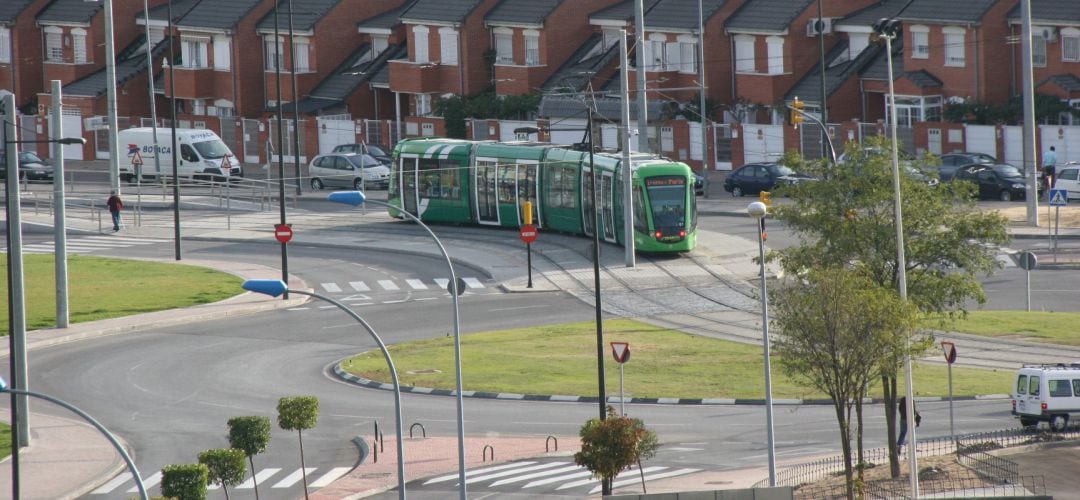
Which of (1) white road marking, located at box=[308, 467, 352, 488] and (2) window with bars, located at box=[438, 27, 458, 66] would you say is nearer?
(1) white road marking, located at box=[308, 467, 352, 488]

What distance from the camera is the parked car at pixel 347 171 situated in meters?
72.4

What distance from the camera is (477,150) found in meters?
60.0

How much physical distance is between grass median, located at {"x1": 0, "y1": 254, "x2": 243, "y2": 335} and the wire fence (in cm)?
2531

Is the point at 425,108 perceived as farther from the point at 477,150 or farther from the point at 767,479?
the point at 767,479

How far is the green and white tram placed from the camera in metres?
52.2

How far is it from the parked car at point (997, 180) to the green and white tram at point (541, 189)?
1409cm

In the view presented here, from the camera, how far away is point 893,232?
29.9 meters

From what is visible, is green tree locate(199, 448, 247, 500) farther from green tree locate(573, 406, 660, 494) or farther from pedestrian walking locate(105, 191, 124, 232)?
pedestrian walking locate(105, 191, 124, 232)

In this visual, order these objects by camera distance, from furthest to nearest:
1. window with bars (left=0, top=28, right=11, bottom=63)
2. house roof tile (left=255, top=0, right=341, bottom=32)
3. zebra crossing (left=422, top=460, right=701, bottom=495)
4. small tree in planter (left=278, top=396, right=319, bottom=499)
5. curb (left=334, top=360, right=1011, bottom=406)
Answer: window with bars (left=0, top=28, right=11, bottom=63)
house roof tile (left=255, top=0, right=341, bottom=32)
curb (left=334, top=360, right=1011, bottom=406)
zebra crossing (left=422, top=460, right=701, bottom=495)
small tree in planter (left=278, top=396, right=319, bottom=499)

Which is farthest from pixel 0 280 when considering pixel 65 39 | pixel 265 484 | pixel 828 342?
pixel 65 39

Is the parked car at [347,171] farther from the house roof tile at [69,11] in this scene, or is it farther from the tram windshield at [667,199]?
the house roof tile at [69,11]

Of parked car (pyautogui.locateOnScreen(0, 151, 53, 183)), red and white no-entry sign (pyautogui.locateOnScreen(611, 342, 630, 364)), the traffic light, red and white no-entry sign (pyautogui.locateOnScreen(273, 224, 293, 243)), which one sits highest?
the traffic light

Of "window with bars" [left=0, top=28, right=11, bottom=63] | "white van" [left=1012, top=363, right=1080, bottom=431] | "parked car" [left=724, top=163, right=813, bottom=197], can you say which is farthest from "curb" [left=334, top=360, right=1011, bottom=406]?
"window with bars" [left=0, top=28, right=11, bottom=63]

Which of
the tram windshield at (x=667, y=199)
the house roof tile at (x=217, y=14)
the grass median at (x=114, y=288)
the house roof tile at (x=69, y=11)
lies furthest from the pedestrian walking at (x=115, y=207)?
the house roof tile at (x=69, y=11)
